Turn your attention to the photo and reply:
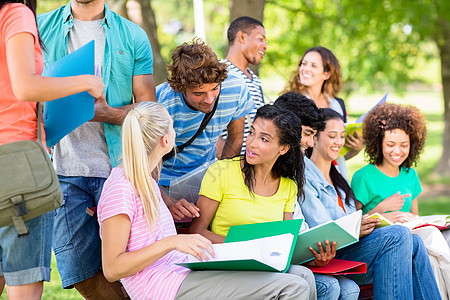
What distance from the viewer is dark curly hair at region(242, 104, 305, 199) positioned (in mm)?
3376

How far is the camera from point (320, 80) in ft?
16.8

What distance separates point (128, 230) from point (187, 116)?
1.08 metres

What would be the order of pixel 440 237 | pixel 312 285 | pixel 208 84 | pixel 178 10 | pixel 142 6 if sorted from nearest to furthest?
1. pixel 312 285
2. pixel 208 84
3. pixel 440 237
4. pixel 142 6
5. pixel 178 10

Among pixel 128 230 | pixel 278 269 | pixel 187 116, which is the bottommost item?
pixel 278 269

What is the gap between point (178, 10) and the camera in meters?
25.5

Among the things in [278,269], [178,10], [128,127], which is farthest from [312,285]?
[178,10]

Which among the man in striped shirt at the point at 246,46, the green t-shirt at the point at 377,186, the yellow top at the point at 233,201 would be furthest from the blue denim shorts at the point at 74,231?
the man in striped shirt at the point at 246,46

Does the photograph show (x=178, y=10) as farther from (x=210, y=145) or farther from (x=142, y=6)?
(x=210, y=145)

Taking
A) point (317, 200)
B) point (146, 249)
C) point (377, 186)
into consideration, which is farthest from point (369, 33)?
point (146, 249)

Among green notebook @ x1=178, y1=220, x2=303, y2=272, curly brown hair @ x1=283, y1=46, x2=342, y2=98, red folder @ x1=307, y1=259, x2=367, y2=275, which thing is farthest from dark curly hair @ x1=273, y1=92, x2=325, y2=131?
curly brown hair @ x1=283, y1=46, x2=342, y2=98

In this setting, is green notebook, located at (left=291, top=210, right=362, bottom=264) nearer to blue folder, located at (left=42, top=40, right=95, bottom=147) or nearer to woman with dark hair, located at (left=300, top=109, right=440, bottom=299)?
woman with dark hair, located at (left=300, top=109, right=440, bottom=299)

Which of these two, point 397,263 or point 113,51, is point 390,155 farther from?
point 113,51

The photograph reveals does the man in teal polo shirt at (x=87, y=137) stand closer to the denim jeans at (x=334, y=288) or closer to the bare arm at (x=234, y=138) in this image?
the bare arm at (x=234, y=138)

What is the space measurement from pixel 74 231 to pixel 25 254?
0.82 m
